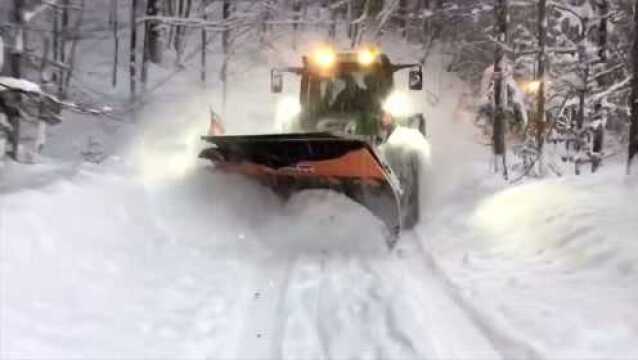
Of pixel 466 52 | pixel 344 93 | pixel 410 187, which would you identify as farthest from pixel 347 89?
pixel 466 52

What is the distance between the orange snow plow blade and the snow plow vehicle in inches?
0.5

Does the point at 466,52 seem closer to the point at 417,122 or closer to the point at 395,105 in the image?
the point at 417,122

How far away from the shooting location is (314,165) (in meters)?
10.5

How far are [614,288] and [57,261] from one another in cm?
476

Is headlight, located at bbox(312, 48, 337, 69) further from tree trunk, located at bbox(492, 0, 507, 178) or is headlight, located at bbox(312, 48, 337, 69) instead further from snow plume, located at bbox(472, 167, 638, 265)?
tree trunk, located at bbox(492, 0, 507, 178)

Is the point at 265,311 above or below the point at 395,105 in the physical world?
below

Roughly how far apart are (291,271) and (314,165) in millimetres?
1963

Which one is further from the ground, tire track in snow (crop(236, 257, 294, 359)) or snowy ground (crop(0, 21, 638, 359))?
snowy ground (crop(0, 21, 638, 359))

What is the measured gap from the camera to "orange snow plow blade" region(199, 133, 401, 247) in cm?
1021

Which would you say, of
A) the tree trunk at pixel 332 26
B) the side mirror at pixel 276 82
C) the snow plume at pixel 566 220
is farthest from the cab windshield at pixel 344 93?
the tree trunk at pixel 332 26

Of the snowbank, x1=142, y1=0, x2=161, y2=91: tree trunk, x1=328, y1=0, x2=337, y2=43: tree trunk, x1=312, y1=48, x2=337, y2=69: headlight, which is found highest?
x1=328, y1=0, x2=337, y2=43: tree trunk

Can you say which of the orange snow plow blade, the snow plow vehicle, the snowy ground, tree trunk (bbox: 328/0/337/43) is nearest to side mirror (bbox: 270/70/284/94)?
the snow plow vehicle

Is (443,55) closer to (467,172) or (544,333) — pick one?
(467,172)

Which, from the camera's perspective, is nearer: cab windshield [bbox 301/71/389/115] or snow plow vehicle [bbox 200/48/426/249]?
snow plow vehicle [bbox 200/48/426/249]
